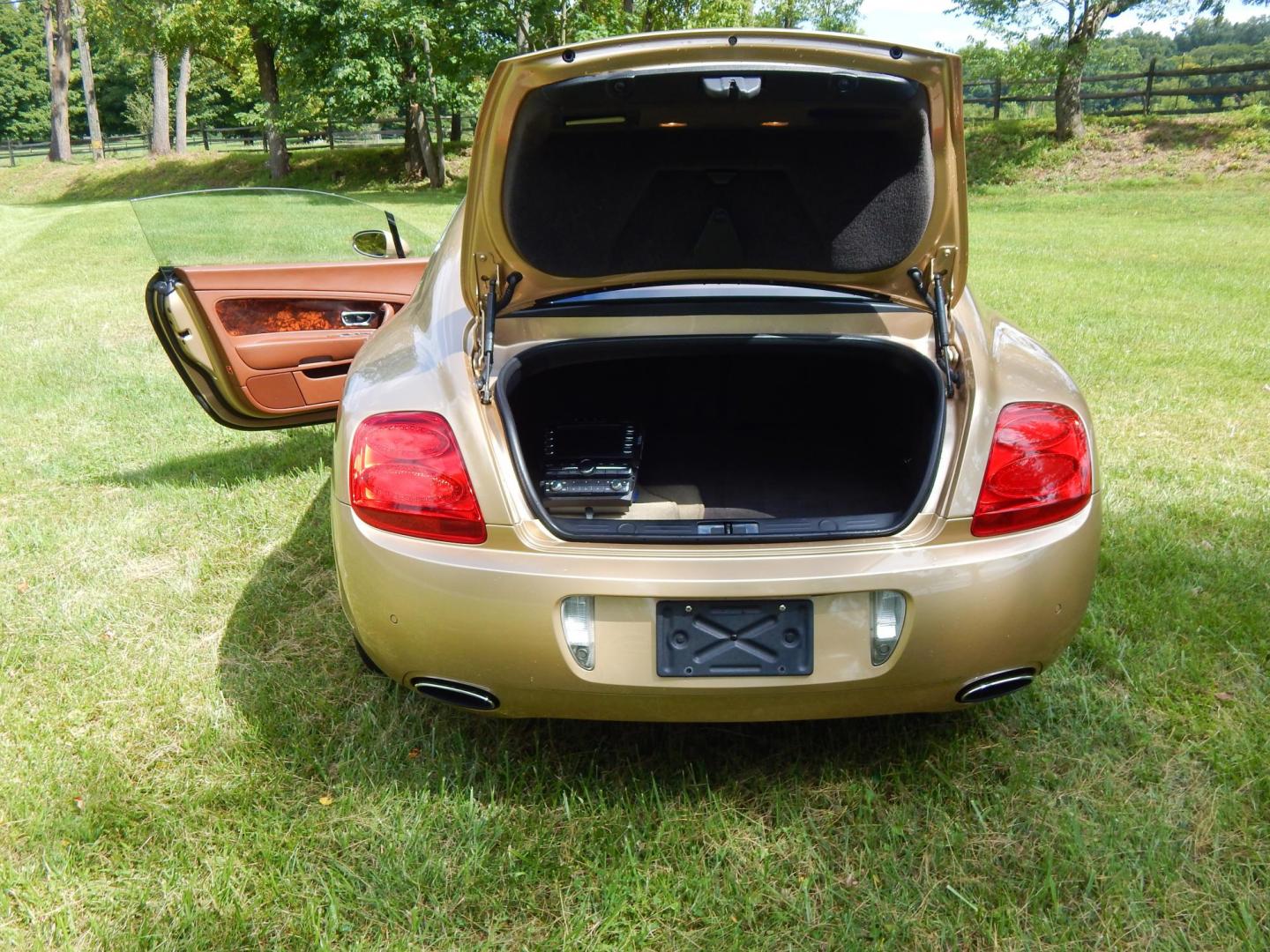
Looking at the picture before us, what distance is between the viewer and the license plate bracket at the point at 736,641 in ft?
6.26

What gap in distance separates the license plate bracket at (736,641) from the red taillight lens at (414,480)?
17.3 inches

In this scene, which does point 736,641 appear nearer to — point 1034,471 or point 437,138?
point 1034,471

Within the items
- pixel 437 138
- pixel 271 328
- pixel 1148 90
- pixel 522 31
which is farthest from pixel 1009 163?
pixel 271 328

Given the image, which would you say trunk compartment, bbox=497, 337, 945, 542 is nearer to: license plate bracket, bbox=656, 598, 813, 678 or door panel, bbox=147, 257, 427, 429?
license plate bracket, bbox=656, 598, 813, 678

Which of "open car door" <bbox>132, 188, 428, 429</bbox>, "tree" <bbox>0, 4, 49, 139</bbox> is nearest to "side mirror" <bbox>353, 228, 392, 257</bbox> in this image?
"open car door" <bbox>132, 188, 428, 429</bbox>

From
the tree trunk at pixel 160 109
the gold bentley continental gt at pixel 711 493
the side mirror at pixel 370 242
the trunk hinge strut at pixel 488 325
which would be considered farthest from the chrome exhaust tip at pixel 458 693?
the tree trunk at pixel 160 109

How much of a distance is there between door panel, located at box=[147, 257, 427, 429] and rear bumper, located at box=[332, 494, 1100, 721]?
1.90m

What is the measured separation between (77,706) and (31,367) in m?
5.08

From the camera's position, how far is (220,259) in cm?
371

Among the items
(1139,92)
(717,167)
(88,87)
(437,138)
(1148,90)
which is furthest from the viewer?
(88,87)

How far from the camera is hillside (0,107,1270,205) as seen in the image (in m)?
20.4

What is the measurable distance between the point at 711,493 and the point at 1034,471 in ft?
3.13

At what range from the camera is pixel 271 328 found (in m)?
3.67

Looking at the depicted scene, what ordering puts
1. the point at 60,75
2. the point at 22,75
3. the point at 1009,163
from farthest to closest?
the point at 22,75 < the point at 60,75 < the point at 1009,163
